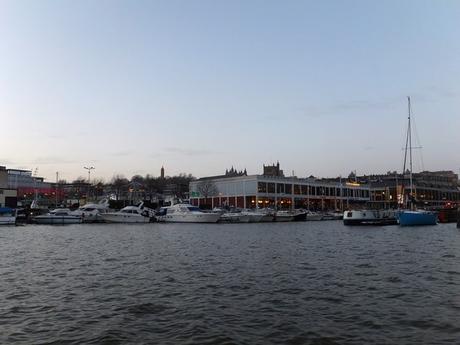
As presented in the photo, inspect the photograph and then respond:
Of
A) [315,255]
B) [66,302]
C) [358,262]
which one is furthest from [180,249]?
[66,302]

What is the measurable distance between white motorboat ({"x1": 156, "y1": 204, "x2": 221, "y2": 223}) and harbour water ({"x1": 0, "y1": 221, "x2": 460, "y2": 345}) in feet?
216

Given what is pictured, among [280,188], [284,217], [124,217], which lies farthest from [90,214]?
[280,188]

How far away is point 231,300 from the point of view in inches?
752

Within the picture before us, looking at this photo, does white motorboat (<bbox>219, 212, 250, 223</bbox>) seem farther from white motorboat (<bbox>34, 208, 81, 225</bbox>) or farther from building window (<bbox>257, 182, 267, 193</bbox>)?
building window (<bbox>257, 182, 267, 193</bbox>)

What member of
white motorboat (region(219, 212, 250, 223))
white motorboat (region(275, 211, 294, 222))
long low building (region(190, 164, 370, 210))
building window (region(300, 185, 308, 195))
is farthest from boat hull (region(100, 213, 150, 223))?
building window (region(300, 185, 308, 195))

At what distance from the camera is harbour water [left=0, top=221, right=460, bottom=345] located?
1434 cm

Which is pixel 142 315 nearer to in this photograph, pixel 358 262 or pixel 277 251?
pixel 358 262

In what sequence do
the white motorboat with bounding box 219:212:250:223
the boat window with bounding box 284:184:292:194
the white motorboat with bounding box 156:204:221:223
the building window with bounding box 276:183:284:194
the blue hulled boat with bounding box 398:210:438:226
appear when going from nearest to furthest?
the blue hulled boat with bounding box 398:210:438:226 < the white motorboat with bounding box 156:204:221:223 < the white motorboat with bounding box 219:212:250:223 < the building window with bounding box 276:183:284:194 < the boat window with bounding box 284:184:292:194

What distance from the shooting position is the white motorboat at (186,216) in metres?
100

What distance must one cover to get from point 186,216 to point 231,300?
8224cm

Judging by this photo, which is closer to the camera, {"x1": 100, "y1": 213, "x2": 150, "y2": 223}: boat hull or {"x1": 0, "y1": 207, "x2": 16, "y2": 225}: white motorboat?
{"x1": 0, "y1": 207, "x2": 16, "y2": 225}: white motorboat

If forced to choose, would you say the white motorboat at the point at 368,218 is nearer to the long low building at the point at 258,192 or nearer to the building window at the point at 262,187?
the long low building at the point at 258,192

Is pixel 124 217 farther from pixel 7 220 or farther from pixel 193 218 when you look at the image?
pixel 7 220

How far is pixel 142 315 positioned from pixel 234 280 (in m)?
8.05
